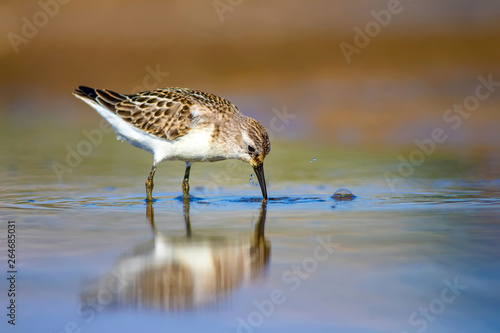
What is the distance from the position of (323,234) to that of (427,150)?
20.8 feet

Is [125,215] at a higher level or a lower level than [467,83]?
lower

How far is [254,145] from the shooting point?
9.31 meters

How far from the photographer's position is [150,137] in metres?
9.76

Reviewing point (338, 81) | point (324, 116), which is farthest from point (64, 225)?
point (338, 81)

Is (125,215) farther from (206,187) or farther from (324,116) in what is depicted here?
(324,116)
